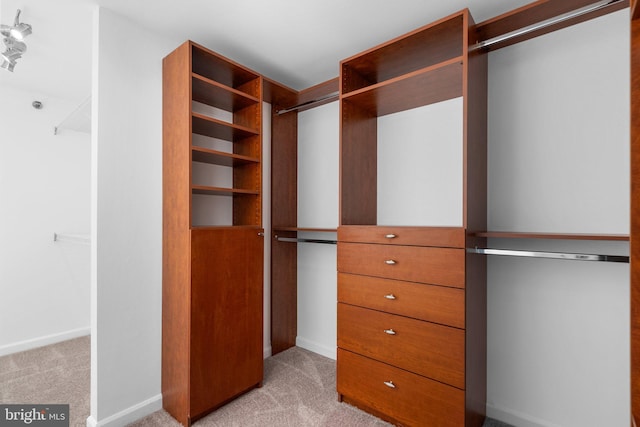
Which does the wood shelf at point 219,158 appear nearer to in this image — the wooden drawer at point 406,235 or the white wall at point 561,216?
the wooden drawer at point 406,235

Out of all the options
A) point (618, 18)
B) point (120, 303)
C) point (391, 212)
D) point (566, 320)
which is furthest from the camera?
point (391, 212)

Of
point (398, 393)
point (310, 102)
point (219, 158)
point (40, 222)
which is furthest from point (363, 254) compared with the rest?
point (40, 222)

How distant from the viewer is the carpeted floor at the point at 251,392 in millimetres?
1972

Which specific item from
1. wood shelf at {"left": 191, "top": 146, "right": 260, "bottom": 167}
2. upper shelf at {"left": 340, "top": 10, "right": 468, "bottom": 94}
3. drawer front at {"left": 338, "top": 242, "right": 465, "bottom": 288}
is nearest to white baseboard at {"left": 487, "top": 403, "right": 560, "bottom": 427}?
drawer front at {"left": 338, "top": 242, "right": 465, "bottom": 288}

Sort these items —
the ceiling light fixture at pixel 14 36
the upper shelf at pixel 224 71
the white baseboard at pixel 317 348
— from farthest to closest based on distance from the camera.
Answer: the white baseboard at pixel 317 348, the upper shelf at pixel 224 71, the ceiling light fixture at pixel 14 36

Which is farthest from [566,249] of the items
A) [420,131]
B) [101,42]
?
[101,42]

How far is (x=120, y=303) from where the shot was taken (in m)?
1.96

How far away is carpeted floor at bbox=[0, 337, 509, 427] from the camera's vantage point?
1972 mm

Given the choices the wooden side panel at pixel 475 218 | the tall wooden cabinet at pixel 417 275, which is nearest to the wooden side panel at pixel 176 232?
the tall wooden cabinet at pixel 417 275

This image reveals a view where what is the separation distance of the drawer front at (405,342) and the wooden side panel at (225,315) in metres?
0.63

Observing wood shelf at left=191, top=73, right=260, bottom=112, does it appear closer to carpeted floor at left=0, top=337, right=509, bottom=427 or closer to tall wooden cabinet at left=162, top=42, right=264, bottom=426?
tall wooden cabinet at left=162, top=42, right=264, bottom=426

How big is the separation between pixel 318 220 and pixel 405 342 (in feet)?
4.58

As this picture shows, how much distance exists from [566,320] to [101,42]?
304 centimetres

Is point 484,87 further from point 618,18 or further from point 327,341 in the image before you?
point 327,341
